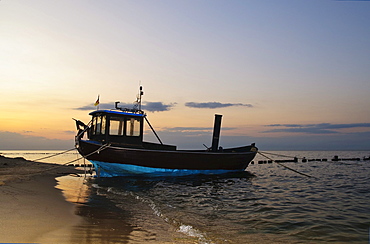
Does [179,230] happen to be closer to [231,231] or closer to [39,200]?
[231,231]

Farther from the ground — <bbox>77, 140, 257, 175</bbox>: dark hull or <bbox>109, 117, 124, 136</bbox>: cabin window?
<bbox>109, 117, 124, 136</bbox>: cabin window

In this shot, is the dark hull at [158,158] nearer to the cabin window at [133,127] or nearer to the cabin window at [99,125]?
the cabin window at [99,125]

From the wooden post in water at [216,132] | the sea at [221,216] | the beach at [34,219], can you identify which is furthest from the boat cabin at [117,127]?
the beach at [34,219]

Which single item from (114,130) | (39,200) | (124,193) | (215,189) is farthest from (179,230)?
(114,130)

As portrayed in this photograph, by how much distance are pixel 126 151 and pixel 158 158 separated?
2.00 meters

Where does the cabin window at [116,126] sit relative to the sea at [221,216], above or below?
above

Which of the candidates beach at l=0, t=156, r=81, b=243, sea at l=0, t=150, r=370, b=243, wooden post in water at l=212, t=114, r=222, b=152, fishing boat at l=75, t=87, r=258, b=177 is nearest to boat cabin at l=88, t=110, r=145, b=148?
fishing boat at l=75, t=87, r=258, b=177

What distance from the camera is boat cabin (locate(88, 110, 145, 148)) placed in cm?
1596

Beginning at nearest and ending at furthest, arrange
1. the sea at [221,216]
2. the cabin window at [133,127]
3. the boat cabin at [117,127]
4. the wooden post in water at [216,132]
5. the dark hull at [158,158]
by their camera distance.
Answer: the sea at [221,216], the dark hull at [158,158], the boat cabin at [117,127], the cabin window at [133,127], the wooden post in water at [216,132]

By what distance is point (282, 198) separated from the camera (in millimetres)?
10641

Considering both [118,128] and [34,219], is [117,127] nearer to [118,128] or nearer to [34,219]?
[118,128]

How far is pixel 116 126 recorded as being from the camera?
53.3 ft

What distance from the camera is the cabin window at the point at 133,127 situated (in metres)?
16.5

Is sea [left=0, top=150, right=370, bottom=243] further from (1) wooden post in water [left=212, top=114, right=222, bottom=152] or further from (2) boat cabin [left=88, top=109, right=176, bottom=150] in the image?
(1) wooden post in water [left=212, top=114, right=222, bottom=152]
